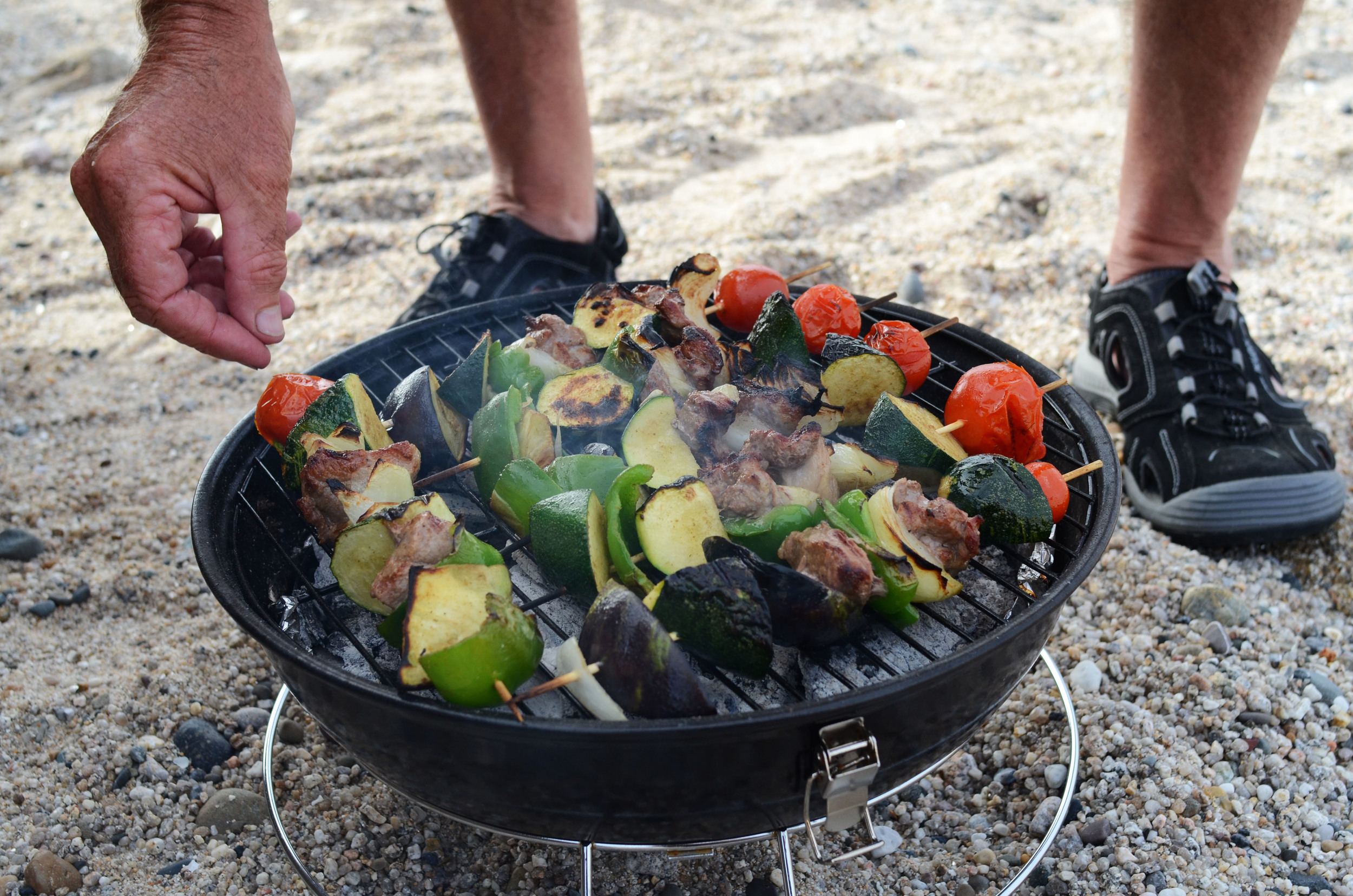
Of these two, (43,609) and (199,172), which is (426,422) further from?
(43,609)

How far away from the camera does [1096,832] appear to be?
92.7 inches

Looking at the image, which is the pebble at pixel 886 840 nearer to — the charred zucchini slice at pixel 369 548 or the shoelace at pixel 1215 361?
the charred zucchini slice at pixel 369 548

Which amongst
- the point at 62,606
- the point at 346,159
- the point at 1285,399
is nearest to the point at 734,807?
the point at 62,606

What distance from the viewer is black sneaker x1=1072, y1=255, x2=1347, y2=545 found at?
326 centimetres

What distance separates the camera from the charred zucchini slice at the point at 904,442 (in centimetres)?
220

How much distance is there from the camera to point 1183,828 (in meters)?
2.34

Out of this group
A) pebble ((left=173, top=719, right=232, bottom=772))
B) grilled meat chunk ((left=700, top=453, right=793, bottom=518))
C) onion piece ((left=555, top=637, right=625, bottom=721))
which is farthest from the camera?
pebble ((left=173, top=719, right=232, bottom=772))

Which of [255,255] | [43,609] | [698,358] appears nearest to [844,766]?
[698,358]

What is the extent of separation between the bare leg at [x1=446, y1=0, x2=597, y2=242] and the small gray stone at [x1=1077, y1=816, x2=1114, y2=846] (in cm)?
306

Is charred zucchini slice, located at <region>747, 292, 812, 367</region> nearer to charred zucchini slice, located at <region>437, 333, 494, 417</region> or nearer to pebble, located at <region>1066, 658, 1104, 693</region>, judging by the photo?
charred zucchini slice, located at <region>437, 333, 494, 417</region>

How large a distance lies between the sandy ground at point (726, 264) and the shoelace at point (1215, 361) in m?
0.47

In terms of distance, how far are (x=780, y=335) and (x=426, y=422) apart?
3.15ft

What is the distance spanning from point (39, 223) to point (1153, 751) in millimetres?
6852

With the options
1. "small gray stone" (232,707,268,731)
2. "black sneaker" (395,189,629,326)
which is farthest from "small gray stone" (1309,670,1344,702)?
"small gray stone" (232,707,268,731)
